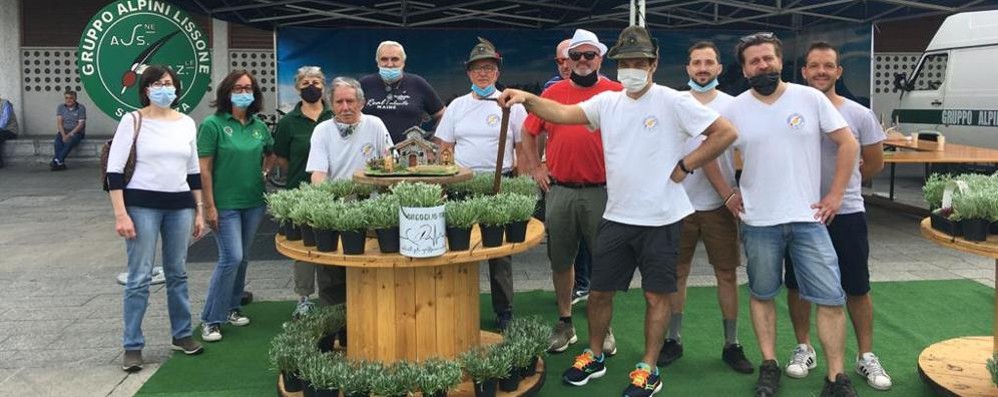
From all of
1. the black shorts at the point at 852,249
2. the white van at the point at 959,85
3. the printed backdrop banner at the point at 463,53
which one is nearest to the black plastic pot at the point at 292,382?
the black shorts at the point at 852,249

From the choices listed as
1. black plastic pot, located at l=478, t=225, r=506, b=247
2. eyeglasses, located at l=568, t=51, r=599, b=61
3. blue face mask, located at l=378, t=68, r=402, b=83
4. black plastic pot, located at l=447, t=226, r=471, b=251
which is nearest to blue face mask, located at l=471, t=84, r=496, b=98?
blue face mask, located at l=378, t=68, r=402, b=83

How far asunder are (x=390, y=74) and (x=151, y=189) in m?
1.75

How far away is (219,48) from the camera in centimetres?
1659

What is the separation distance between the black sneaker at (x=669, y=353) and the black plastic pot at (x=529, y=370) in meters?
0.83

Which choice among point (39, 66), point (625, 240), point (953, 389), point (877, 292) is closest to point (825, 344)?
point (953, 389)

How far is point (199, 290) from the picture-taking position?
6.17 metres

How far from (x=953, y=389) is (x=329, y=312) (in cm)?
308

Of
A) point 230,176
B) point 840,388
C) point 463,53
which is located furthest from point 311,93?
point 463,53

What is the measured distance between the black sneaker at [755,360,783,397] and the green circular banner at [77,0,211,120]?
3.55 m

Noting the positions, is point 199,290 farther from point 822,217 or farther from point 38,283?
point 822,217

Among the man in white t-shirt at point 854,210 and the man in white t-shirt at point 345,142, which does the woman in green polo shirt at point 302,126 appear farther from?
the man in white t-shirt at point 854,210

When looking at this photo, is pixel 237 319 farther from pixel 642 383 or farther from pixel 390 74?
pixel 642 383

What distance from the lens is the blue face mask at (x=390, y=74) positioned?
17.2 ft

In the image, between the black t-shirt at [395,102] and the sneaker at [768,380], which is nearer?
the sneaker at [768,380]
